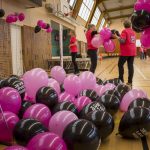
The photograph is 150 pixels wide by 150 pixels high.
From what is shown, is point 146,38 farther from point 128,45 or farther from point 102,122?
point 128,45

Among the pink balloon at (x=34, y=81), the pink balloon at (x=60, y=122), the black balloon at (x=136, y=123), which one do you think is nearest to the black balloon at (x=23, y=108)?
the pink balloon at (x=34, y=81)

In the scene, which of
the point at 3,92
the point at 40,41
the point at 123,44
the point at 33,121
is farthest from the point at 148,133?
the point at 40,41

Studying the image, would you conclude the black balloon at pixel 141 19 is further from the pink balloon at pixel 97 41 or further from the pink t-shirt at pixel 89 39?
the pink t-shirt at pixel 89 39

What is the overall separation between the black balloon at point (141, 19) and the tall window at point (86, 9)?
1534 centimetres

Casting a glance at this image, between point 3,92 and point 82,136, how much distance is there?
116 cm

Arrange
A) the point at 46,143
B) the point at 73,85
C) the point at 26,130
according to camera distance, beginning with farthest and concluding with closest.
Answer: the point at 73,85 < the point at 26,130 < the point at 46,143

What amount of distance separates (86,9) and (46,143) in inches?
703

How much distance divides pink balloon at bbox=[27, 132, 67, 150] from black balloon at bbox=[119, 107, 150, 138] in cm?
71

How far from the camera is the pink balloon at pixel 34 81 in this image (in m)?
3.10

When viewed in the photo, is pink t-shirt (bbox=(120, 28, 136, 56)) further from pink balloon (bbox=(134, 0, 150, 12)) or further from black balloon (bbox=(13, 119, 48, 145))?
black balloon (bbox=(13, 119, 48, 145))

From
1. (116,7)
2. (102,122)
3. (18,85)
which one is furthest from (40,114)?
(116,7)

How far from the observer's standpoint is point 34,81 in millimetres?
3092

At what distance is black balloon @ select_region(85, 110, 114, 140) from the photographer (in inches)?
80.3

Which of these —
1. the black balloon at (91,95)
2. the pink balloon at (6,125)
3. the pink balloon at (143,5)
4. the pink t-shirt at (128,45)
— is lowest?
the pink balloon at (6,125)
